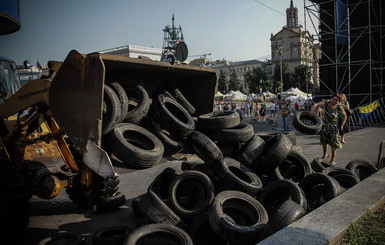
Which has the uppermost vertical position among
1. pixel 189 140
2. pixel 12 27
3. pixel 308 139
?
pixel 12 27

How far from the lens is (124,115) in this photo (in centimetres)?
829

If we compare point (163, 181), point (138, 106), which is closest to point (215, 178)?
point (163, 181)

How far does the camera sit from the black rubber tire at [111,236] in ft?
12.4

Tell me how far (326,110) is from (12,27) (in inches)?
320

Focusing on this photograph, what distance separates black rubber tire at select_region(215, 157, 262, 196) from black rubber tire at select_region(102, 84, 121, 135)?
343 centimetres

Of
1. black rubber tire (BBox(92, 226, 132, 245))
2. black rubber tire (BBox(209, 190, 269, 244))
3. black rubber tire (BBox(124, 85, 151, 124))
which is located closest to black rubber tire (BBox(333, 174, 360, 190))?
black rubber tire (BBox(209, 190, 269, 244))

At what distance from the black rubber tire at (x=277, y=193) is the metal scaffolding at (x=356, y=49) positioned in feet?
62.1

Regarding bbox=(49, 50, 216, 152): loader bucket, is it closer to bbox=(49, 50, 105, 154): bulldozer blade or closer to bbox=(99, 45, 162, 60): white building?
bbox=(49, 50, 105, 154): bulldozer blade

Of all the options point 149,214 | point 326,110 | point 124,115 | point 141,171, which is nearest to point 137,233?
point 149,214

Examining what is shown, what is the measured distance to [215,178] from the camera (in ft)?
17.8

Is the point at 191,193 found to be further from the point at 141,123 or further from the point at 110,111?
the point at 141,123

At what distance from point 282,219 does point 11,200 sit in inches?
140

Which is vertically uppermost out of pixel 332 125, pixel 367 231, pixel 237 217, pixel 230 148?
pixel 332 125

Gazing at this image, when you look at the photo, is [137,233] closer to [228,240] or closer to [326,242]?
[228,240]
